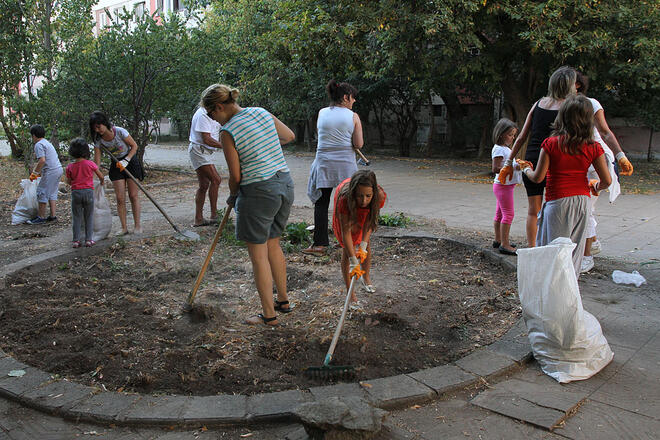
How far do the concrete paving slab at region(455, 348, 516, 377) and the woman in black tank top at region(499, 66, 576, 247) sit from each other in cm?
192

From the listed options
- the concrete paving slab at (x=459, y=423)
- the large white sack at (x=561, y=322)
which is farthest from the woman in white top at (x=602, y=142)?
the concrete paving slab at (x=459, y=423)

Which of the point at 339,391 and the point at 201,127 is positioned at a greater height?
the point at 201,127

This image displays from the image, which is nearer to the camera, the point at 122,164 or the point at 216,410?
the point at 216,410

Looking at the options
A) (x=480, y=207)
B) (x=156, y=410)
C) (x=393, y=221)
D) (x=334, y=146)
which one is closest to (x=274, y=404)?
(x=156, y=410)

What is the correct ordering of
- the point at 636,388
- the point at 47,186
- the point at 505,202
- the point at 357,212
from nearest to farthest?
the point at 636,388 < the point at 357,212 < the point at 505,202 < the point at 47,186

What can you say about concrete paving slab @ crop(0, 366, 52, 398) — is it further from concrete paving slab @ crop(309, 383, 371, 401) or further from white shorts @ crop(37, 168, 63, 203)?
white shorts @ crop(37, 168, 63, 203)

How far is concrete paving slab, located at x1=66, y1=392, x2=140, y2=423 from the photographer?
2771 mm

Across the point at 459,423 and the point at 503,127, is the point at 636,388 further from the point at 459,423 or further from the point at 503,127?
the point at 503,127

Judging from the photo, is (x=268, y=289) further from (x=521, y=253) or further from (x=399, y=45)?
(x=399, y=45)

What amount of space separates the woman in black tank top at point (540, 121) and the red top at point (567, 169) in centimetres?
52

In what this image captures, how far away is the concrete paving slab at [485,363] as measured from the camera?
125 inches

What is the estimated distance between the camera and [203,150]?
7000mm

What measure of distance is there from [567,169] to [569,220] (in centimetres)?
36

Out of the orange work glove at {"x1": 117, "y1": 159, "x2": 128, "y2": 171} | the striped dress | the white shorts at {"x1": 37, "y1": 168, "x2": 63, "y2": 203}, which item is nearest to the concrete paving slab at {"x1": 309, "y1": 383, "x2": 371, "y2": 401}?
the striped dress
